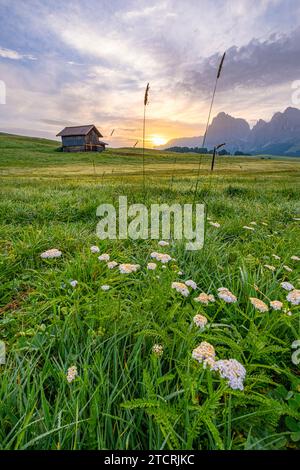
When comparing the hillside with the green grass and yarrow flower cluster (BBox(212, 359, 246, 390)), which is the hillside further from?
yarrow flower cluster (BBox(212, 359, 246, 390))

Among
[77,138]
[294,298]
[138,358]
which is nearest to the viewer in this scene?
[138,358]

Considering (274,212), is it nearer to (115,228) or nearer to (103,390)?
(115,228)

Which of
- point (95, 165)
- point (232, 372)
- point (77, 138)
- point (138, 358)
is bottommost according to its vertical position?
point (138, 358)

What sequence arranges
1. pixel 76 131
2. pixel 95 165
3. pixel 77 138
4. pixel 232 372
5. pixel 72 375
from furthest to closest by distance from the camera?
pixel 76 131 < pixel 77 138 < pixel 95 165 < pixel 72 375 < pixel 232 372

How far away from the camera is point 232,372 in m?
1.32

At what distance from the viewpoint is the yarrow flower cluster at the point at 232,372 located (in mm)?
1281

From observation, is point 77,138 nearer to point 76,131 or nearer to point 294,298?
point 76,131

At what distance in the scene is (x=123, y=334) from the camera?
1.92 m

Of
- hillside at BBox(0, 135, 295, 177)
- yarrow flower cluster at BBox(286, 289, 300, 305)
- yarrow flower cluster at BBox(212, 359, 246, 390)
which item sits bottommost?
yarrow flower cluster at BBox(212, 359, 246, 390)

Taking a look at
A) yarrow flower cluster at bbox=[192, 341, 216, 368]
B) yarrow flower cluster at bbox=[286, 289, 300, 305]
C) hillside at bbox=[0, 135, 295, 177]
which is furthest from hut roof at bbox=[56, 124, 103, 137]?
yarrow flower cluster at bbox=[192, 341, 216, 368]

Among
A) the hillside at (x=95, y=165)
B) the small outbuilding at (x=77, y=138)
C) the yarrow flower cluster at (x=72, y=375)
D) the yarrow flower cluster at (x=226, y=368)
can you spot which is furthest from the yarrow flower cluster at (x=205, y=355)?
the small outbuilding at (x=77, y=138)

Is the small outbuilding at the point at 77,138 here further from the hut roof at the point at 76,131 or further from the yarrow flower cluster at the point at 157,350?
the yarrow flower cluster at the point at 157,350

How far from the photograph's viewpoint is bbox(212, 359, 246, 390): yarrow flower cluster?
4.20 ft

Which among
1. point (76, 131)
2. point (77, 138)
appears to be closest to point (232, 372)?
point (77, 138)
